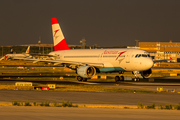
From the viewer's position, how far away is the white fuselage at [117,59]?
46.6 m

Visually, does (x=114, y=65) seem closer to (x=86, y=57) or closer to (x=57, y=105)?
(x=86, y=57)

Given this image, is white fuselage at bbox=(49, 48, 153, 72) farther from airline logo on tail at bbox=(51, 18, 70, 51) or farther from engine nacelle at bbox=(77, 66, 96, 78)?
airline logo on tail at bbox=(51, 18, 70, 51)

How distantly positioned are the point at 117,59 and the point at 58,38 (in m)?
16.7

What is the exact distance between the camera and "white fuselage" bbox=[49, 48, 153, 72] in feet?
153

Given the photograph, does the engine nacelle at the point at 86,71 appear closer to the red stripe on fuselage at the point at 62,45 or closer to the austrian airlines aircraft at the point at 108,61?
the austrian airlines aircraft at the point at 108,61

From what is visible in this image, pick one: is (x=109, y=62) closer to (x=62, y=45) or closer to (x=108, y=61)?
(x=108, y=61)

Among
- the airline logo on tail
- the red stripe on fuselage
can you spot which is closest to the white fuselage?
the red stripe on fuselage

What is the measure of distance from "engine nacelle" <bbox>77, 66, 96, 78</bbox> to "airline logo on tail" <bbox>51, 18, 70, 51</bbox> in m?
13.2

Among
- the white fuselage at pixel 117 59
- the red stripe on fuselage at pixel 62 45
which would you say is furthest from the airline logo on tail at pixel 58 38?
the white fuselage at pixel 117 59

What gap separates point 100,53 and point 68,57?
7724 millimetres

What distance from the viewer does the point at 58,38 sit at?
61.4 m

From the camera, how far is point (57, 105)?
21.2 meters

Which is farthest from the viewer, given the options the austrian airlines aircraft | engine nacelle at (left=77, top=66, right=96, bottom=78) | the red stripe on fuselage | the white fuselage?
the red stripe on fuselage

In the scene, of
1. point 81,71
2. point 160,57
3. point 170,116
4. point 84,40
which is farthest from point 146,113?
point 160,57
